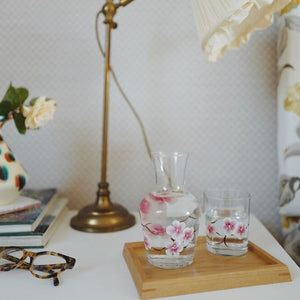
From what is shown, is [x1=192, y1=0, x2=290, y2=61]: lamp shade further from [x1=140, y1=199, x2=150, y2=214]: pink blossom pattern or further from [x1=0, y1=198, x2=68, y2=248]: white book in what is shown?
[x1=0, y1=198, x2=68, y2=248]: white book

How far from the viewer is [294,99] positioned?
2.72ft

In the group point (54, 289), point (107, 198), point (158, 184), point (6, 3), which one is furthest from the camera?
point (6, 3)

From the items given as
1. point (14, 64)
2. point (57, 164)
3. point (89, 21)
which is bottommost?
point (57, 164)

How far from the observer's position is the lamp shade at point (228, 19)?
22.0 inches

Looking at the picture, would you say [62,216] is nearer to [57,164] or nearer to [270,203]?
[57,164]

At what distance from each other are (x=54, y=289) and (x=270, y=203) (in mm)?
701

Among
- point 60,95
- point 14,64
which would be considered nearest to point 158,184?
point 60,95

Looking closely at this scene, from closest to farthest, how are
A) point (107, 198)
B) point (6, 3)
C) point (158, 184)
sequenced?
point (158, 184) < point (107, 198) < point (6, 3)

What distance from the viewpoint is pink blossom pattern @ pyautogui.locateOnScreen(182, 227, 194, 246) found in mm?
530

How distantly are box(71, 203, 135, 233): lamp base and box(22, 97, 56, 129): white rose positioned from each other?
0.23m

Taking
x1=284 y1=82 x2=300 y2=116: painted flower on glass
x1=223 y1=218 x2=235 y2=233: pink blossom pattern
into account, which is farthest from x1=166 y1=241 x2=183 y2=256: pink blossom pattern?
x1=284 y1=82 x2=300 y2=116: painted flower on glass

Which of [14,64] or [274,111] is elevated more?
[14,64]

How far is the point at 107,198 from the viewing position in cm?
80

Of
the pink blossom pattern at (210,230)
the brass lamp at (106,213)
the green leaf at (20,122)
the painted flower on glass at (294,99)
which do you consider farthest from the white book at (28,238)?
the painted flower on glass at (294,99)
